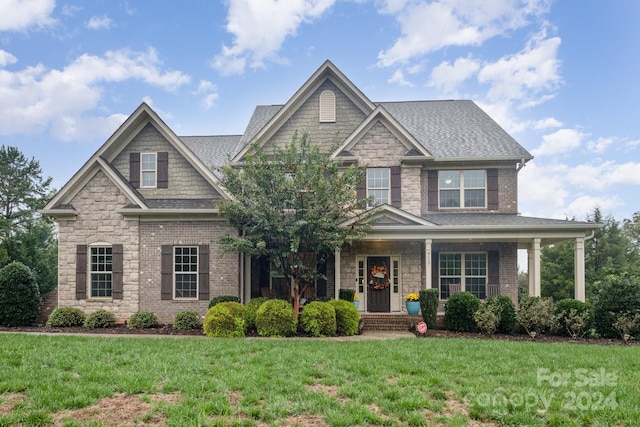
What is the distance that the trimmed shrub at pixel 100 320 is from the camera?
40.0 feet

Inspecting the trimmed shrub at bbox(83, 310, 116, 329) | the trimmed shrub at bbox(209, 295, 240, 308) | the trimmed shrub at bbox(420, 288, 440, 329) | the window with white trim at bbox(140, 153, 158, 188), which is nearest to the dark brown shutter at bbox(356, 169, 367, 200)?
the trimmed shrub at bbox(420, 288, 440, 329)

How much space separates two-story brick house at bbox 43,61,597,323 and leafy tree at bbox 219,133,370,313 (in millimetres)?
1531

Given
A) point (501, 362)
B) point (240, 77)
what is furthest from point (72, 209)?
point (501, 362)

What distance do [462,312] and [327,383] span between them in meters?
7.23

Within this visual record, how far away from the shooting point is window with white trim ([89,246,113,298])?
13.5 metres

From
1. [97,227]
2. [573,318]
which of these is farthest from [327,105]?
[573,318]

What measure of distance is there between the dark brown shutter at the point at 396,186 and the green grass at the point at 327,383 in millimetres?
7227

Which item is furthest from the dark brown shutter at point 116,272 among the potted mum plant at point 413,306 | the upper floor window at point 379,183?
the potted mum plant at point 413,306

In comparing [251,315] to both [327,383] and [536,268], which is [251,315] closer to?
[327,383]

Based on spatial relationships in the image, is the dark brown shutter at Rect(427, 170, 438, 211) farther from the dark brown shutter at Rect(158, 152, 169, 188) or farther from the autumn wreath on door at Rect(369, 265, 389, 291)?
the dark brown shutter at Rect(158, 152, 169, 188)

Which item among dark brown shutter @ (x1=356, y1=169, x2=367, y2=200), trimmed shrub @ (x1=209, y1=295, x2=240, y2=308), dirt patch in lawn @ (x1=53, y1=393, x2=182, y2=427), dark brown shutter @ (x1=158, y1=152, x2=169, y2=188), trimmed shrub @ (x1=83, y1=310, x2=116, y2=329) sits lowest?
trimmed shrub @ (x1=83, y1=310, x2=116, y2=329)

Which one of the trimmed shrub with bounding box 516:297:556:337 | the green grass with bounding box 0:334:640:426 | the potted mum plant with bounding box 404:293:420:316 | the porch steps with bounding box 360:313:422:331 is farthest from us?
the potted mum plant with bounding box 404:293:420:316

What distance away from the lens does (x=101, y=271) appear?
13.5 metres

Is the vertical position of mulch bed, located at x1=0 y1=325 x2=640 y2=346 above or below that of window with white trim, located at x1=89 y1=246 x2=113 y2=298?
below
